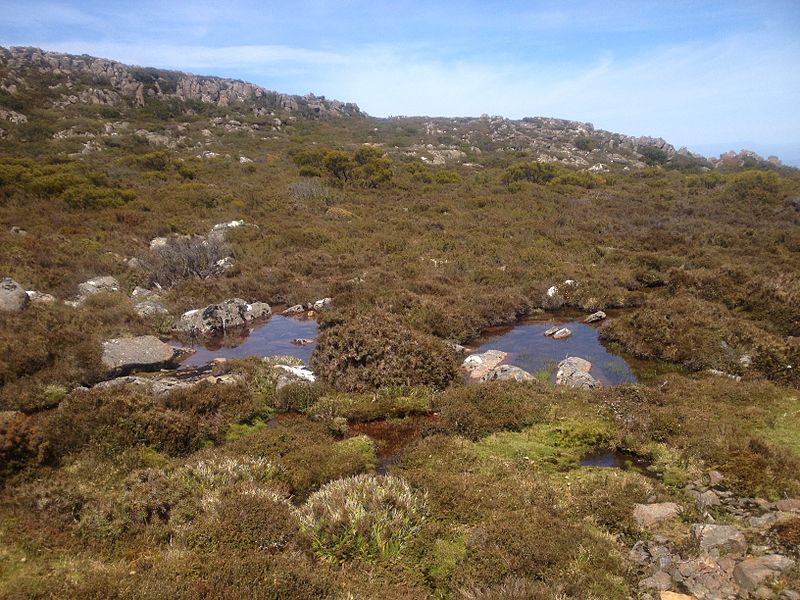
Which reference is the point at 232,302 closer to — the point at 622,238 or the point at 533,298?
the point at 533,298

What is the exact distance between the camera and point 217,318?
17828mm

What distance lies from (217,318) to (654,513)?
15.2 m

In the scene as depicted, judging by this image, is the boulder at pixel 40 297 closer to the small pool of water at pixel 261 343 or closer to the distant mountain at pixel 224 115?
the small pool of water at pixel 261 343

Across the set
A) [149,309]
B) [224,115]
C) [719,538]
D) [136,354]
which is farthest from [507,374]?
[224,115]

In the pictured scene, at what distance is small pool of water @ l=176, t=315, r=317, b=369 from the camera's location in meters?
15.5

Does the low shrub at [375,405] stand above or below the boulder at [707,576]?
below

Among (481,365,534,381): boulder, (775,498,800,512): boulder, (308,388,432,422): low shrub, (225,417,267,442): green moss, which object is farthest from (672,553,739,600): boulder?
(225,417,267,442): green moss

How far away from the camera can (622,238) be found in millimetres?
30844

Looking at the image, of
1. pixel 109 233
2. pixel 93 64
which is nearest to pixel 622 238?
pixel 109 233

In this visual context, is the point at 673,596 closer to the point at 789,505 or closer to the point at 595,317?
the point at 789,505

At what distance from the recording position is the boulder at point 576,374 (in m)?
13.1

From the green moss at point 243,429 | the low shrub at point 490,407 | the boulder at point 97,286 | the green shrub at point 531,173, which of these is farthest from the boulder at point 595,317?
the green shrub at point 531,173

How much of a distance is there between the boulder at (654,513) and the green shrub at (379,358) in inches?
238

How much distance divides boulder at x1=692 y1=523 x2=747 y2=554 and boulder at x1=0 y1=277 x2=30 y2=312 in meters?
19.0
